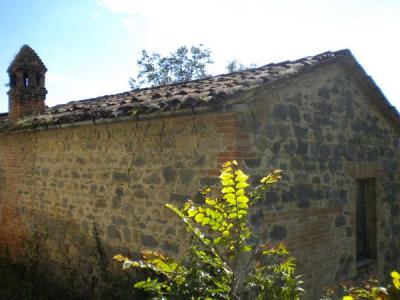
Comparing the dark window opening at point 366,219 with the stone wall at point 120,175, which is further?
the dark window opening at point 366,219

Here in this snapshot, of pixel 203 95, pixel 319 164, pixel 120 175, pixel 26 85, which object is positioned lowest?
pixel 120 175

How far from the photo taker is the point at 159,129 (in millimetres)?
5387

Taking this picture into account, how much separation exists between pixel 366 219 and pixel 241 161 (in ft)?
13.0

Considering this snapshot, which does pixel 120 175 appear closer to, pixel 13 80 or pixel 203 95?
pixel 203 95

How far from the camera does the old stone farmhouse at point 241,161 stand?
4.84m

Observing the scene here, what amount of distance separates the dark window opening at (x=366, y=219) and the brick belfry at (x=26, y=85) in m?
7.35

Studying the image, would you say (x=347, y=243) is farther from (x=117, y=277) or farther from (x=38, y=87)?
(x=38, y=87)

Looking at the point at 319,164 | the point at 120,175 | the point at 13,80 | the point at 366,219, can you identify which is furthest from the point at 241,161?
the point at 13,80

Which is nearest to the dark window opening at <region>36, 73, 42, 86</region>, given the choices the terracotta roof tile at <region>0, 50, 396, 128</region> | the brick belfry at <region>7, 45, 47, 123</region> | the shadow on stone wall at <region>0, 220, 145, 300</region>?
the brick belfry at <region>7, 45, 47, 123</region>

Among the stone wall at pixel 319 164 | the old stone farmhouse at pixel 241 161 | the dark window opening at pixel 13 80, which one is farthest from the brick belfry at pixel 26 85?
the stone wall at pixel 319 164

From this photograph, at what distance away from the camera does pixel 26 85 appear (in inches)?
369

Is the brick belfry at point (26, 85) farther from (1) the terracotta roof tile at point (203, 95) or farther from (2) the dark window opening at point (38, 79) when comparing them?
(1) the terracotta roof tile at point (203, 95)

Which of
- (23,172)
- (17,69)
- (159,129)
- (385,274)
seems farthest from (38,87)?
(385,274)

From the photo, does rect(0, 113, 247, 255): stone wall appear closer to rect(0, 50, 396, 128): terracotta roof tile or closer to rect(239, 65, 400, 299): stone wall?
rect(0, 50, 396, 128): terracotta roof tile
